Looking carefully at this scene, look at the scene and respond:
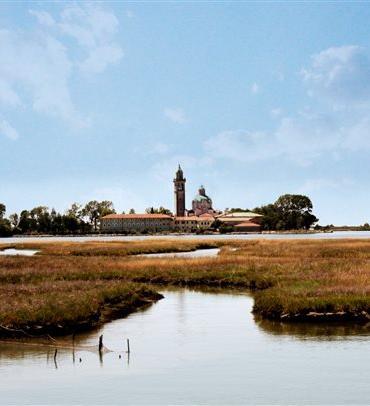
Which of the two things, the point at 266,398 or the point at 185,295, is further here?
the point at 185,295

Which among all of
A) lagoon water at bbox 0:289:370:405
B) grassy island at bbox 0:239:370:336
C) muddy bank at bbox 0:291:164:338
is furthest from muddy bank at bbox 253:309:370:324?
muddy bank at bbox 0:291:164:338

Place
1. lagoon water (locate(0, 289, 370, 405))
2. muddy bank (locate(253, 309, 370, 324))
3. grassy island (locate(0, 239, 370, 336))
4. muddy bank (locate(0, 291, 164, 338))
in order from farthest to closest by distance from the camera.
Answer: muddy bank (locate(253, 309, 370, 324)) < grassy island (locate(0, 239, 370, 336)) < muddy bank (locate(0, 291, 164, 338)) < lagoon water (locate(0, 289, 370, 405))

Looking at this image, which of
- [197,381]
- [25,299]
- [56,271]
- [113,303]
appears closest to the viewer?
[197,381]

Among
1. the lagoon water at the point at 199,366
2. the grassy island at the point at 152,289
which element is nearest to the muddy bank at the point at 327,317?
the grassy island at the point at 152,289

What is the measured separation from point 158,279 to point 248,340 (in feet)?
76.6

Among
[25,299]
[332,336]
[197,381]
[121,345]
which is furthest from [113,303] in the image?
[197,381]

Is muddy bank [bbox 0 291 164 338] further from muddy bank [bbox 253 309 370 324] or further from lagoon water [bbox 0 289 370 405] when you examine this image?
muddy bank [bbox 253 309 370 324]

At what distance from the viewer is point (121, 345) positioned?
2536 cm

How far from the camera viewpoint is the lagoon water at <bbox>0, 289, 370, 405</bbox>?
61.3 ft

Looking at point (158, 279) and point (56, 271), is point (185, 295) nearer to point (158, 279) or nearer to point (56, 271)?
point (158, 279)

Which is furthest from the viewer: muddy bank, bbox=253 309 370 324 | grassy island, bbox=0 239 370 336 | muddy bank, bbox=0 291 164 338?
muddy bank, bbox=253 309 370 324

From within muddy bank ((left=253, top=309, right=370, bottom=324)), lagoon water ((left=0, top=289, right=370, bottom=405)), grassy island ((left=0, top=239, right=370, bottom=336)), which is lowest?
lagoon water ((left=0, top=289, right=370, bottom=405))

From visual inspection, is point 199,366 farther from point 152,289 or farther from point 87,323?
point 152,289

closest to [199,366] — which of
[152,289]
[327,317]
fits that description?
[327,317]
